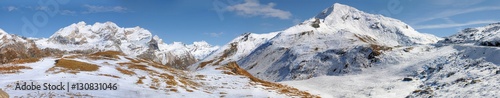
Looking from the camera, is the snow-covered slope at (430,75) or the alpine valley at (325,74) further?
the snow-covered slope at (430,75)

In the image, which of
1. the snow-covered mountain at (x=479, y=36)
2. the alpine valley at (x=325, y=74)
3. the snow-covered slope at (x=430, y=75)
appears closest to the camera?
the alpine valley at (x=325, y=74)

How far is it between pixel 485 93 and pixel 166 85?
1334 inches

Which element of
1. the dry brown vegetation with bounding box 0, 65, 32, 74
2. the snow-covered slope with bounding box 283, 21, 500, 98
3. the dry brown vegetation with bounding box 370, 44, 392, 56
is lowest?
the snow-covered slope with bounding box 283, 21, 500, 98

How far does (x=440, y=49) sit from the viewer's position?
3285 inches

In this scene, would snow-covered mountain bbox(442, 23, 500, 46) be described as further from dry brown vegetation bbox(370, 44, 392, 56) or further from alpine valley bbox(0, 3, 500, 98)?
dry brown vegetation bbox(370, 44, 392, 56)

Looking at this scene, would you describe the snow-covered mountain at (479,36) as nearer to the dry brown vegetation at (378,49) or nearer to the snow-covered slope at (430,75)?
the snow-covered slope at (430,75)

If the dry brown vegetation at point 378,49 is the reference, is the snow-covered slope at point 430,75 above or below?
below

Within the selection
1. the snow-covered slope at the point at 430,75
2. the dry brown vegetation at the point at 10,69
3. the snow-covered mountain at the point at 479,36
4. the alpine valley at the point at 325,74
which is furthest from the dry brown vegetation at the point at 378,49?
the dry brown vegetation at the point at 10,69

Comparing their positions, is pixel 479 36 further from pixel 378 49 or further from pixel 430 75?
Result: pixel 430 75

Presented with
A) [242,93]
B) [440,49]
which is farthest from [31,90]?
[440,49]

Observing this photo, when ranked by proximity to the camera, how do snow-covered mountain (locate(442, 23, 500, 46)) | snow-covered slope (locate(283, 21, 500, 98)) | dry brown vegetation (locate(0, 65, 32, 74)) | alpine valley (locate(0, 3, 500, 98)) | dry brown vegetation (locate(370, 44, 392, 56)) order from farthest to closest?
dry brown vegetation (locate(370, 44, 392, 56))
snow-covered mountain (locate(442, 23, 500, 46))
dry brown vegetation (locate(0, 65, 32, 74))
snow-covered slope (locate(283, 21, 500, 98))
alpine valley (locate(0, 3, 500, 98))

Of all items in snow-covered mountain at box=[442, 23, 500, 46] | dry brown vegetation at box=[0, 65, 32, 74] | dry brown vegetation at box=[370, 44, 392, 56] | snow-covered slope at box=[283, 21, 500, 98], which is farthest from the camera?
dry brown vegetation at box=[370, 44, 392, 56]

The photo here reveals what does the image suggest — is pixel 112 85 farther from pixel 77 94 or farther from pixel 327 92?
pixel 327 92

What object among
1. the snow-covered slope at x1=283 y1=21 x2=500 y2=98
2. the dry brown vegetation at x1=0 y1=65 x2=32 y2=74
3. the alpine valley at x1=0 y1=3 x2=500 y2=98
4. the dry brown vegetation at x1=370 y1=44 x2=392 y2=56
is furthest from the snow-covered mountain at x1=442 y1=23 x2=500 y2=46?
the dry brown vegetation at x1=0 y1=65 x2=32 y2=74
